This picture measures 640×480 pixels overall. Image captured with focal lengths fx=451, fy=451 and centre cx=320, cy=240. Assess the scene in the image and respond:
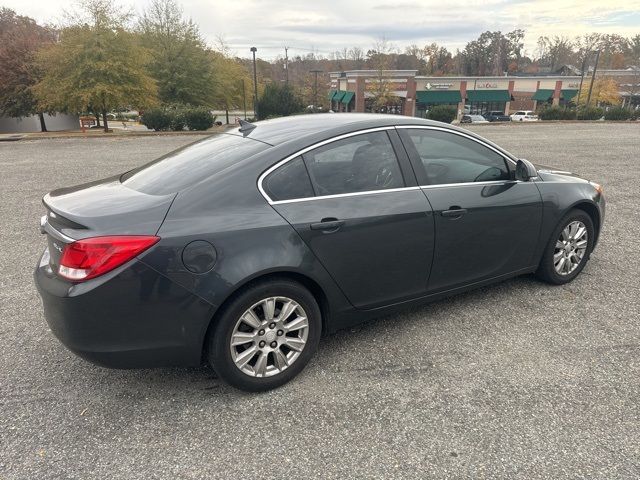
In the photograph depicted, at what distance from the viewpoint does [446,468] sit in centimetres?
219

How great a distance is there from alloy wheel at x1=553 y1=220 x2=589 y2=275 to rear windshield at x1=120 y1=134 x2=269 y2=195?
2821 mm

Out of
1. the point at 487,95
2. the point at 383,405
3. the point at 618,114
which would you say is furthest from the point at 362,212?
the point at 487,95

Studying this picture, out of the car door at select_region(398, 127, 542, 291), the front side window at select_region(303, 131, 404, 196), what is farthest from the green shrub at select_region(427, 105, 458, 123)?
the front side window at select_region(303, 131, 404, 196)

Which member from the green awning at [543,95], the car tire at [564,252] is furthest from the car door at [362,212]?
the green awning at [543,95]

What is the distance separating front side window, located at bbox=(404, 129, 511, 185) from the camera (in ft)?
10.8

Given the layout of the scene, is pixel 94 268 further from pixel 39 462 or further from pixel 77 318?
pixel 39 462

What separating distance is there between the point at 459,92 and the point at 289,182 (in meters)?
59.7

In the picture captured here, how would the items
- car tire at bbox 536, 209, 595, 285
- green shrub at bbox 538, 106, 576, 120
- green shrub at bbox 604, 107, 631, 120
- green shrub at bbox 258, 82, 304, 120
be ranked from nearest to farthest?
car tire at bbox 536, 209, 595, 285 < green shrub at bbox 258, 82, 304, 120 < green shrub at bbox 604, 107, 631, 120 < green shrub at bbox 538, 106, 576, 120

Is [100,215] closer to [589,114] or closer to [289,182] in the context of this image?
[289,182]

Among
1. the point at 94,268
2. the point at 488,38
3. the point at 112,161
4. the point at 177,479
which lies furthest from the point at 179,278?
the point at 488,38

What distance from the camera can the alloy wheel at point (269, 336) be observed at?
2615 mm

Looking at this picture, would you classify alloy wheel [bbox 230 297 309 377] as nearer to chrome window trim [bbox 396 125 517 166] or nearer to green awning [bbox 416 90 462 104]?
chrome window trim [bbox 396 125 517 166]

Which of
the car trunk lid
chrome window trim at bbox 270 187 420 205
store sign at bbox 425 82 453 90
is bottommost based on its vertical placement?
the car trunk lid

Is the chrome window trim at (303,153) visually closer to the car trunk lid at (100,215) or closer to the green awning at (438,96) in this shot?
the car trunk lid at (100,215)
